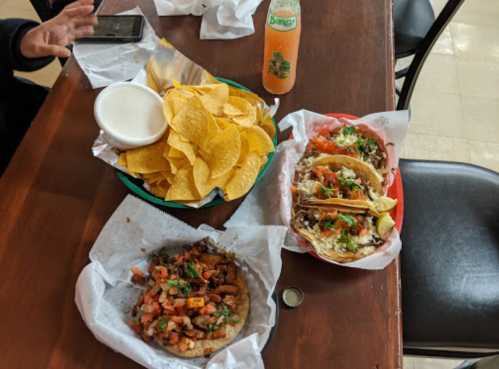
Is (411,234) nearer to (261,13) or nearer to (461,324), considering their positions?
(461,324)

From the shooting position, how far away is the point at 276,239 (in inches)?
31.0

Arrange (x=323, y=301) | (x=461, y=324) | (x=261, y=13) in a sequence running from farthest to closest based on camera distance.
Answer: (x=261, y=13) < (x=461, y=324) < (x=323, y=301)

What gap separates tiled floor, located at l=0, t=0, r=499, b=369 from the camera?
2.11m

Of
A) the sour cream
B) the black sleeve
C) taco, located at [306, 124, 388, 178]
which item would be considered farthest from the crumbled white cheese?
the black sleeve

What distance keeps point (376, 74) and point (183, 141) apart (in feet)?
1.96

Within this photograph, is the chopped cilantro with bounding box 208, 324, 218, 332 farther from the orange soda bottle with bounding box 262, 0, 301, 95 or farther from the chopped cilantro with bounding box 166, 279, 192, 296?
the orange soda bottle with bounding box 262, 0, 301, 95

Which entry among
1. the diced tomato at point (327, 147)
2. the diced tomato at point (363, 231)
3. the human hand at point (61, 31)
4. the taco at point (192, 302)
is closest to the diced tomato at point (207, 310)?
the taco at point (192, 302)

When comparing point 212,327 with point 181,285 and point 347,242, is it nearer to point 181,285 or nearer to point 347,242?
point 181,285

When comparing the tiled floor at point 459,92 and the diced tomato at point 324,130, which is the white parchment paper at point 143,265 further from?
the tiled floor at point 459,92

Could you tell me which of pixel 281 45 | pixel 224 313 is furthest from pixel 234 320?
pixel 281 45

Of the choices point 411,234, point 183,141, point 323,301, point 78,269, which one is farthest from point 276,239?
point 411,234

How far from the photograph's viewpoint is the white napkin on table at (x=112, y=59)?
113 centimetres

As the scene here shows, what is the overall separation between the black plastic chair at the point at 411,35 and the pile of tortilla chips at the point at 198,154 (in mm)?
887

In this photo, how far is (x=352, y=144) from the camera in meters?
1.00
